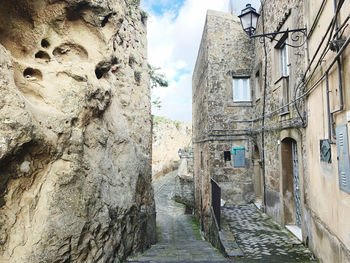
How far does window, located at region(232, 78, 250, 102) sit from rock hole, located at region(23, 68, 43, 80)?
7966 mm

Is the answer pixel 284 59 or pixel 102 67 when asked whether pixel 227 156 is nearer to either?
pixel 284 59

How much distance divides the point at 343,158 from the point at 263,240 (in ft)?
11.1

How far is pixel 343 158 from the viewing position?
3.12 metres

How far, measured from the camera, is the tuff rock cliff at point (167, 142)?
26.6 metres

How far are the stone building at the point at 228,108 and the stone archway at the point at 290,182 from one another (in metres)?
3.11

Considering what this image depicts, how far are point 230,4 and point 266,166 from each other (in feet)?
34.2

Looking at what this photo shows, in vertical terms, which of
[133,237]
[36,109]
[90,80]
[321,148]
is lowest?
[133,237]

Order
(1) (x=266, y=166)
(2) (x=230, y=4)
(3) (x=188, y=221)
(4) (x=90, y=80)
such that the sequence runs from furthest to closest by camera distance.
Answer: (2) (x=230, y=4) < (3) (x=188, y=221) < (1) (x=266, y=166) < (4) (x=90, y=80)

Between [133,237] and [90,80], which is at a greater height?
[90,80]

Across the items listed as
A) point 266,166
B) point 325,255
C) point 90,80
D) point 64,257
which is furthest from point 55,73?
point 266,166

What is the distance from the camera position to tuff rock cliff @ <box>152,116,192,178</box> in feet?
87.2

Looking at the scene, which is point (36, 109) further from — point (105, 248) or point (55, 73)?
point (105, 248)

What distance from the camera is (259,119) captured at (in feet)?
29.3

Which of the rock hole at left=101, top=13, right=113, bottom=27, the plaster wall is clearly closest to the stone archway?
the plaster wall
